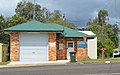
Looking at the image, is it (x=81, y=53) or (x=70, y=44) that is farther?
(x=81, y=53)

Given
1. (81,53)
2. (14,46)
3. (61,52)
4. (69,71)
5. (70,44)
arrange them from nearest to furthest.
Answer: (69,71) < (14,46) < (61,52) < (70,44) < (81,53)

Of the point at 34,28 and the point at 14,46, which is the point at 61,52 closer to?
the point at 34,28

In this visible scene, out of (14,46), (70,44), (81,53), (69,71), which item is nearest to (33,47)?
(14,46)

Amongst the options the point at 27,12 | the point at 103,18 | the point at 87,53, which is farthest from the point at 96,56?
the point at 103,18

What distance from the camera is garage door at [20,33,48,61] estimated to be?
35.4 m

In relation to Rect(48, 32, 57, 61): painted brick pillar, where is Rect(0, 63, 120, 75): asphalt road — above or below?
below

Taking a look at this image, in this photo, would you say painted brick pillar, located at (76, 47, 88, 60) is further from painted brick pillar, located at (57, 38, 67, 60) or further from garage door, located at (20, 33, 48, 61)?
garage door, located at (20, 33, 48, 61)

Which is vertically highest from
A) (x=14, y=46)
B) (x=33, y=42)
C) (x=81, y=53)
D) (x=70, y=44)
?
(x=33, y=42)

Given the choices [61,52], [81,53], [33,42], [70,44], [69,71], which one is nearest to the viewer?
[69,71]

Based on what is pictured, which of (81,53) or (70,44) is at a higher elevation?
(70,44)

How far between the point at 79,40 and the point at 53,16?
169 ft

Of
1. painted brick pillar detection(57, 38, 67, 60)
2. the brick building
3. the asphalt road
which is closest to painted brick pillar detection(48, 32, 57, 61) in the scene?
the brick building

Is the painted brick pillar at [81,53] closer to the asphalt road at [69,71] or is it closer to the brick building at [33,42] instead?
the brick building at [33,42]

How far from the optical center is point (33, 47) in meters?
35.5
